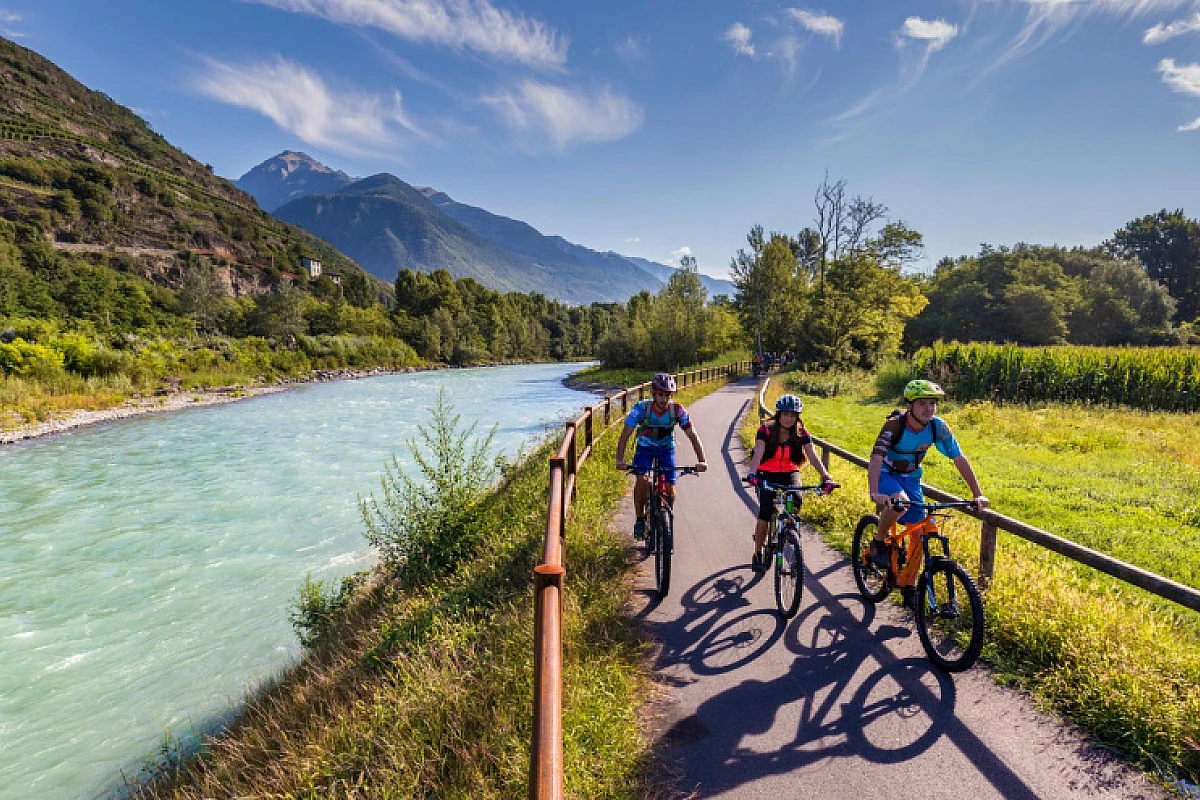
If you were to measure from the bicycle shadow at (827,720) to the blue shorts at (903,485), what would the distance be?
44.2 inches

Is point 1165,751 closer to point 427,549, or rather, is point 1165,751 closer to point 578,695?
point 578,695

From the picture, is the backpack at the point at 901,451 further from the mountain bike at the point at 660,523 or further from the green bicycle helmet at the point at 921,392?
the mountain bike at the point at 660,523

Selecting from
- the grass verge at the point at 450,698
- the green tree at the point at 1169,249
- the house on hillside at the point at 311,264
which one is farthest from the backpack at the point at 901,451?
the house on hillside at the point at 311,264

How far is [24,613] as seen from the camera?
27.4 ft

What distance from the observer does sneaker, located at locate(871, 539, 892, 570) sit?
4.68m

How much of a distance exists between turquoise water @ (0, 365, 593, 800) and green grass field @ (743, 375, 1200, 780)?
8.01 meters

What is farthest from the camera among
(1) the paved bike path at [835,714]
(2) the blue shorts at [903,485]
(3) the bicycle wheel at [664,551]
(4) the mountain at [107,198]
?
(4) the mountain at [107,198]

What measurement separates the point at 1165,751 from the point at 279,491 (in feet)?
54.9

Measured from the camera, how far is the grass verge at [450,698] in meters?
3.00

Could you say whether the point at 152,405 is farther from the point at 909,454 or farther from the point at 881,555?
the point at 909,454

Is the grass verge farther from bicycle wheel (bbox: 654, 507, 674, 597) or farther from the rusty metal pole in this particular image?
the rusty metal pole

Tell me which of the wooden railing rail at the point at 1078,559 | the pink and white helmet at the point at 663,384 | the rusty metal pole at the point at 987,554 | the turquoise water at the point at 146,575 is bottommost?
the turquoise water at the point at 146,575

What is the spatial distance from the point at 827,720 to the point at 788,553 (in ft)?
5.35

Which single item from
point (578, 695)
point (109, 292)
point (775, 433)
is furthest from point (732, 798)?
point (109, 292)
